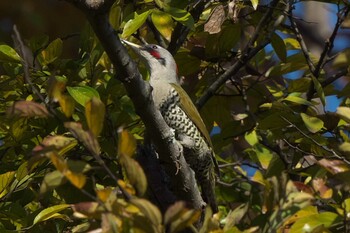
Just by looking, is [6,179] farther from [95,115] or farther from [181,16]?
[95,115]

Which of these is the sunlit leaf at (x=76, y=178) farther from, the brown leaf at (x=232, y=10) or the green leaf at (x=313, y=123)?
the brown leaf at (x=232, y=10)

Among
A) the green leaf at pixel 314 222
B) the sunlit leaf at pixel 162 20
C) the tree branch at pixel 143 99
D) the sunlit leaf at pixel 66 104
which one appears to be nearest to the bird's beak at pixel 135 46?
the sunlit leaf at pixel 162 20

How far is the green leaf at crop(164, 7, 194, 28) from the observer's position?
3.89 metres

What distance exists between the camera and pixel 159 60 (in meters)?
4.81

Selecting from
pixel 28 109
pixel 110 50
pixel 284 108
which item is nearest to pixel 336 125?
pixel 284 108

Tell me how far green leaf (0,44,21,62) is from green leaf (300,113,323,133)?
1392mm

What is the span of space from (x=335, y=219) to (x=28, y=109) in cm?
117

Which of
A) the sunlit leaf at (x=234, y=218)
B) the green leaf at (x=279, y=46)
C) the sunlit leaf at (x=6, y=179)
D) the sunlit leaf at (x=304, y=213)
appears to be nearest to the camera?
the sunlit leaf at (x=234, y=218)

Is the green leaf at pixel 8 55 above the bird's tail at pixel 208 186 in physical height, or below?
above

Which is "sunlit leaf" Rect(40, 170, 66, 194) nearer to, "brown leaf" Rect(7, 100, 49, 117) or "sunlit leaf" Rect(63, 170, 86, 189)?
"sunlit leaf" Rect(63, 170, 86, 189)

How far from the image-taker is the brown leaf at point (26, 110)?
2.34m

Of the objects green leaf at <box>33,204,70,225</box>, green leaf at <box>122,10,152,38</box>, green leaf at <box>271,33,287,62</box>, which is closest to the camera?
green leaf at <box>33,204,70,225</box>

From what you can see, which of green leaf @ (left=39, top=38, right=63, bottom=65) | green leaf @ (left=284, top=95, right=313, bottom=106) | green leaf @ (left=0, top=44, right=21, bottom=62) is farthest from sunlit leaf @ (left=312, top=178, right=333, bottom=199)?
green leaf @ (left=0, top=44, right=21, bottom=62)

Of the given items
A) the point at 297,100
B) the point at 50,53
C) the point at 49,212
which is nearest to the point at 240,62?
the point at 297,100
